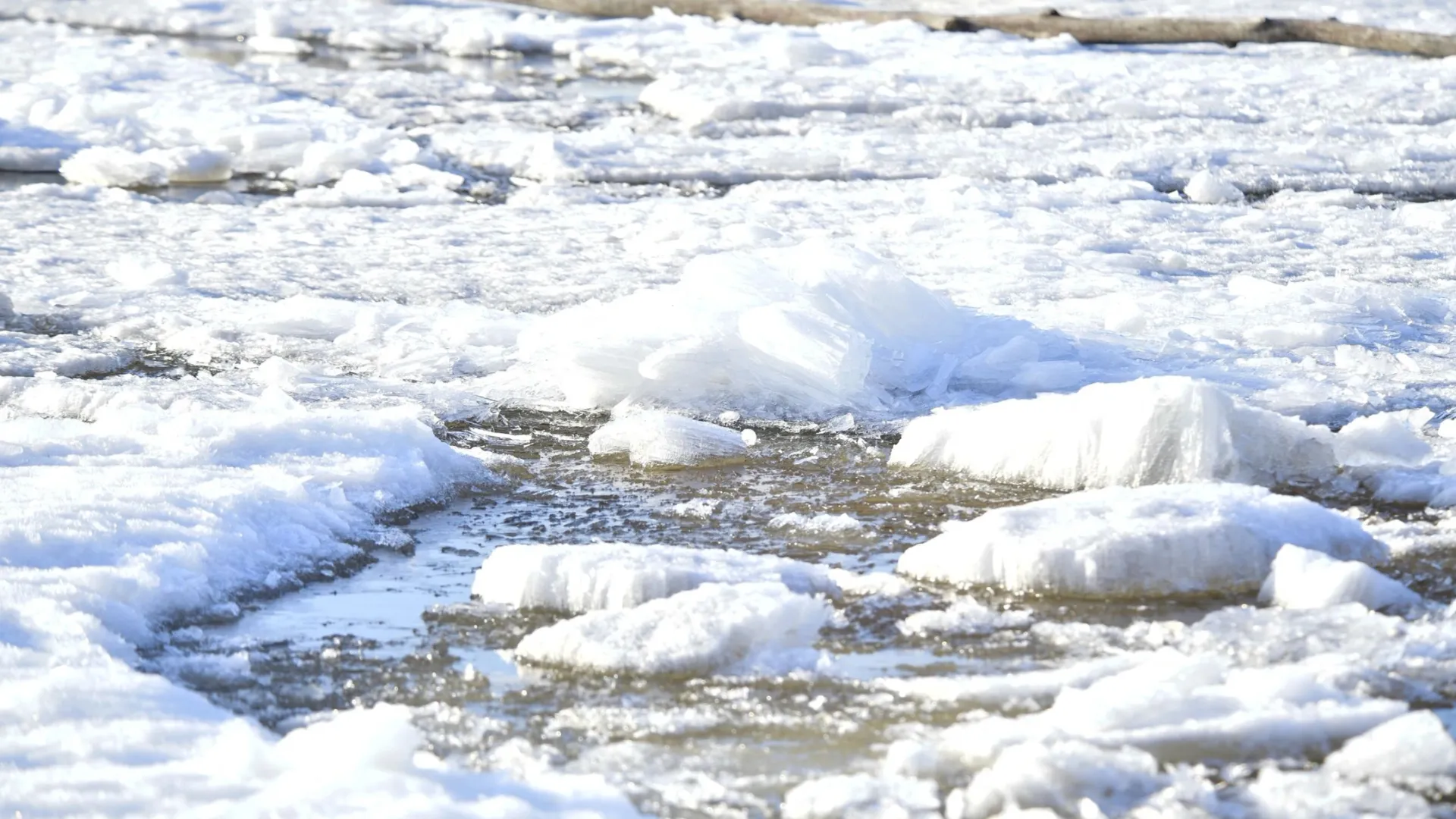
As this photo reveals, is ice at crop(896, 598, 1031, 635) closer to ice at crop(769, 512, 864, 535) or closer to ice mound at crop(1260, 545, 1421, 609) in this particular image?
ice mound at crop(1260, 545, 1421, 609)

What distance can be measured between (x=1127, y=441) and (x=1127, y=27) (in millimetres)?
10995

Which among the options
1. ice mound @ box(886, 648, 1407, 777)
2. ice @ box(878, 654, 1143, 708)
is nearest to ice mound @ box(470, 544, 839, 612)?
ice @ box(878, 654, 1143, 708)

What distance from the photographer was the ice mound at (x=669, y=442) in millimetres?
4762

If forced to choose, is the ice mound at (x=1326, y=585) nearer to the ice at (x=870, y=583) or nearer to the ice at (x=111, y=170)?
the ice at (x=870, y=583)

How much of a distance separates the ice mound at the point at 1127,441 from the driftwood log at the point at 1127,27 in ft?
34.1

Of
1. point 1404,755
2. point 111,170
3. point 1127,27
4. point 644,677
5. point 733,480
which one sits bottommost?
point 111,170

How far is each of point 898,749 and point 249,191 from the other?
782 centimetres

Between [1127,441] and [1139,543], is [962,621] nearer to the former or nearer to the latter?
[1139,543]

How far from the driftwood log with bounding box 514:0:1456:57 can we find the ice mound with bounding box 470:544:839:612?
39.0 feet

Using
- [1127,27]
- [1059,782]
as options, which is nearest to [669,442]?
[1059,782]

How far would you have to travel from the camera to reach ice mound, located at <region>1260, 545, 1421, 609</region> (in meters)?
3.37

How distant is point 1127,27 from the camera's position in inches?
567

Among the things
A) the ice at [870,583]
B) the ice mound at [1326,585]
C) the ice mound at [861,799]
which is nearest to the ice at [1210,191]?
the ice mound at [1326,585]

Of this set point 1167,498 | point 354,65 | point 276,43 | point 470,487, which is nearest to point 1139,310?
point 1167,498
